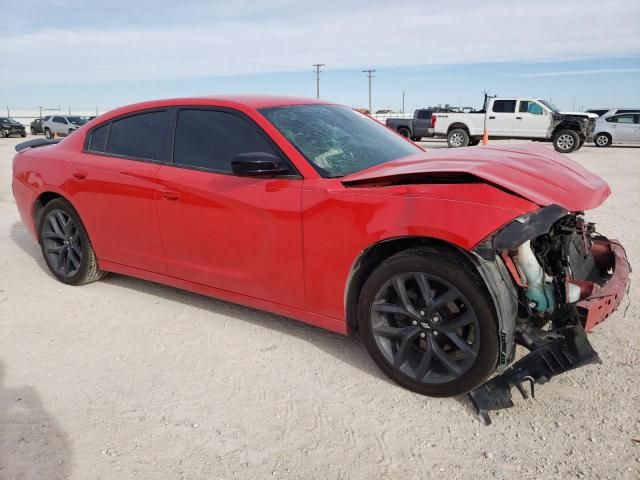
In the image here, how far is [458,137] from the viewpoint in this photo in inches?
830

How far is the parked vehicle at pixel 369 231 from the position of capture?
8.52 ft

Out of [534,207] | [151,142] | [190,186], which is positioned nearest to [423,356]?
[534,207]

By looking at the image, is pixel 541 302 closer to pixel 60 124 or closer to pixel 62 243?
pixel 62 243

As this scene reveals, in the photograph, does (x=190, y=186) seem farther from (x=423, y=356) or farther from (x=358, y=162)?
(x=423, y=356)

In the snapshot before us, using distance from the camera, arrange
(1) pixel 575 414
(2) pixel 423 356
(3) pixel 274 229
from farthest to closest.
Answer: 1. (3) pixel 274 229
2. (2) pixel 423 356
3. (1) pixel 575 414

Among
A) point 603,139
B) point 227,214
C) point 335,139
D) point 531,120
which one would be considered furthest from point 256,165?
point 603,139

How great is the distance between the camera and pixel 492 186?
2.60m

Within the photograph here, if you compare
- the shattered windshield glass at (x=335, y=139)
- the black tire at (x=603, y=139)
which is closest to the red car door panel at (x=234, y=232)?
the shattered windshield glass at (x=335, y=139)

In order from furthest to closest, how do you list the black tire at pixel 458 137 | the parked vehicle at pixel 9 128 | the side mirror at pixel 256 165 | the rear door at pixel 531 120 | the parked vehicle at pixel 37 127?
the parked vehicle at pixel 37 127 → the parked vehicle at pixel 9 128 → the black tire at pixel 458 137 → the rear door at pixel 531 120 → the side mirror at pixel 256 165

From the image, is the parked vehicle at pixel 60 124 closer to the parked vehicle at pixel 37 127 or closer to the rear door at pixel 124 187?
the parked vehicle at pixel 37 127

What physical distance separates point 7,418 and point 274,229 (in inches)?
68.7

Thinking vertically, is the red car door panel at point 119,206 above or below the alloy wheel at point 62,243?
above

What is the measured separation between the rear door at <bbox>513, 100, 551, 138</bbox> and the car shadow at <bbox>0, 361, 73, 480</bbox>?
20.0 metres

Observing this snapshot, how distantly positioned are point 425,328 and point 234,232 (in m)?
1.36
